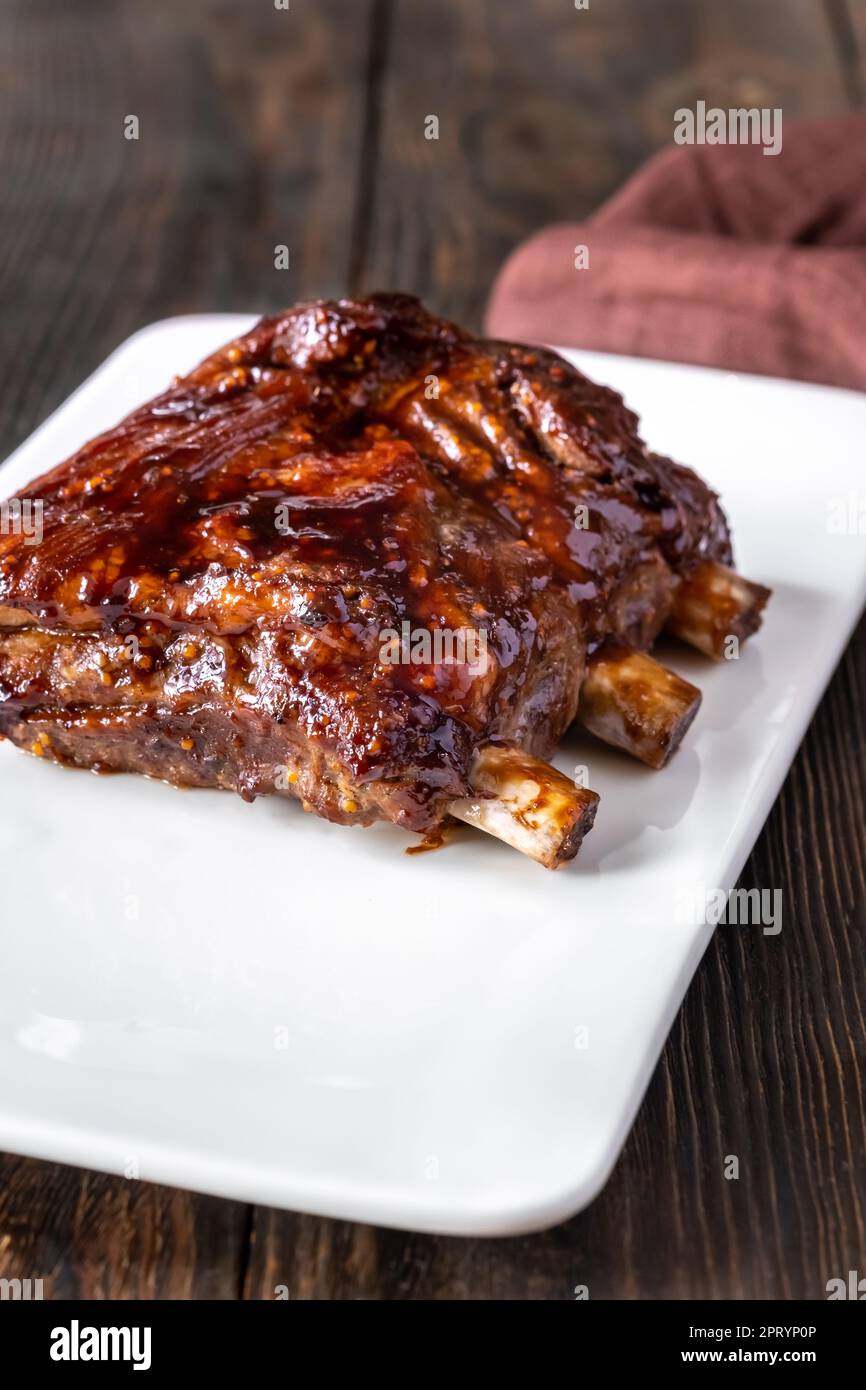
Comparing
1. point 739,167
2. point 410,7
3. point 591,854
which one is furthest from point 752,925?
point 410,7

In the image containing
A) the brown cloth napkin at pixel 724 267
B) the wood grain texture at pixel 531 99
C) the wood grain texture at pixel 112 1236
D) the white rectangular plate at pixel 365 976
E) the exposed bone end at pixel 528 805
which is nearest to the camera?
the white rectangular plate at pixel 365 976

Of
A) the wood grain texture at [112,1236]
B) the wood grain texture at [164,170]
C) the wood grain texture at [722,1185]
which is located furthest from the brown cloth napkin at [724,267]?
the wood grain texture at [112,1236]

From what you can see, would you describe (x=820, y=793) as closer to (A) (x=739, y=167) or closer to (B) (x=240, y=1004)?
(B) (x=240, y=1004)

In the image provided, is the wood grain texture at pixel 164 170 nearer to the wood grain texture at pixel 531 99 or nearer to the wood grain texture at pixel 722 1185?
the wood grain texture at pixel 531 99

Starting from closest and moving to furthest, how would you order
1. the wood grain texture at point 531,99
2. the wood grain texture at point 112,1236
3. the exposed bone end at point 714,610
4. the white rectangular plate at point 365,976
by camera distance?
the white rectangular plate at point 365,976 < the wood grain texture at point 112,1236 < the exposed bone end at point 714,610 < the wood grain texture at point 531,99

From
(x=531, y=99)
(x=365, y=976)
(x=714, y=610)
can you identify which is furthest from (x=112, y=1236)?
(x=531, y=99)

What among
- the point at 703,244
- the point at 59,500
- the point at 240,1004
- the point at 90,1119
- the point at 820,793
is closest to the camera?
the point at 90,1119
